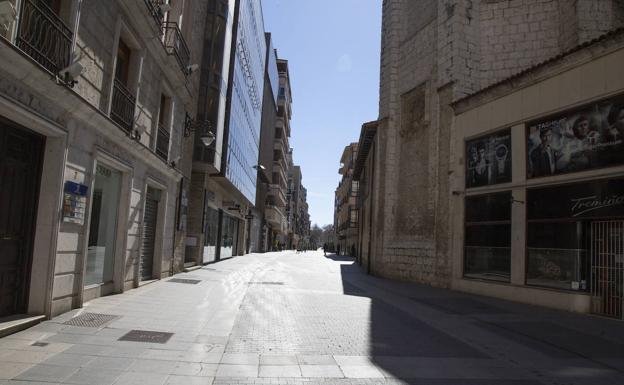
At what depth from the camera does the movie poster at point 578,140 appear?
11636mm

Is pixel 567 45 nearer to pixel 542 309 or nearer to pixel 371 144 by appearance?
pixel 542 309

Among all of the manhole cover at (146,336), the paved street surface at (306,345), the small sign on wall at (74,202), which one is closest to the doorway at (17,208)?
the small sign on wall at (74,202)

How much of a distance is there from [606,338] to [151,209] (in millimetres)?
11602

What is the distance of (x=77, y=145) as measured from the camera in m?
8.55

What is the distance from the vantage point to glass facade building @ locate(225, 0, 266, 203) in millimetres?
26828

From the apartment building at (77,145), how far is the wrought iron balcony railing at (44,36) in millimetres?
17

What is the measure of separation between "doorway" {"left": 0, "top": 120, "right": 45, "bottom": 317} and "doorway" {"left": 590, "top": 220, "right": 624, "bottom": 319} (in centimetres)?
1173

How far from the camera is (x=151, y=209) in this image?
14648 mm

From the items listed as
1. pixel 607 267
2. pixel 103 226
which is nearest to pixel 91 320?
pixel 103 226

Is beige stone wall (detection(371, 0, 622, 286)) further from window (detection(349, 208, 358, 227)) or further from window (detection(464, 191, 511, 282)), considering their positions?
window (detection(349, 208, 358, 227))

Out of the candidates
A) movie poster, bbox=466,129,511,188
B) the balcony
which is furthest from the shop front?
the balcony

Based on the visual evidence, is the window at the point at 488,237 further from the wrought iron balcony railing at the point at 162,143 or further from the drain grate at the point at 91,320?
the drain grate at the point at 91,320

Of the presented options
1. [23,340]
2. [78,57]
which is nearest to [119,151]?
[78,57]

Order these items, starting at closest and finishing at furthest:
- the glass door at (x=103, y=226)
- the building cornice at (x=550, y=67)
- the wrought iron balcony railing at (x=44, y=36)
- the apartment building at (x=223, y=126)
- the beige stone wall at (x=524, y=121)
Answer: the wrought iron balcony railing at (x=44, y=36) → the glass door at (x=103, y=226) → the building cornice at (x=550, y=67) → the beige stone wall at (x=524, y=121) → the apartment building at (x=223, y=126)
